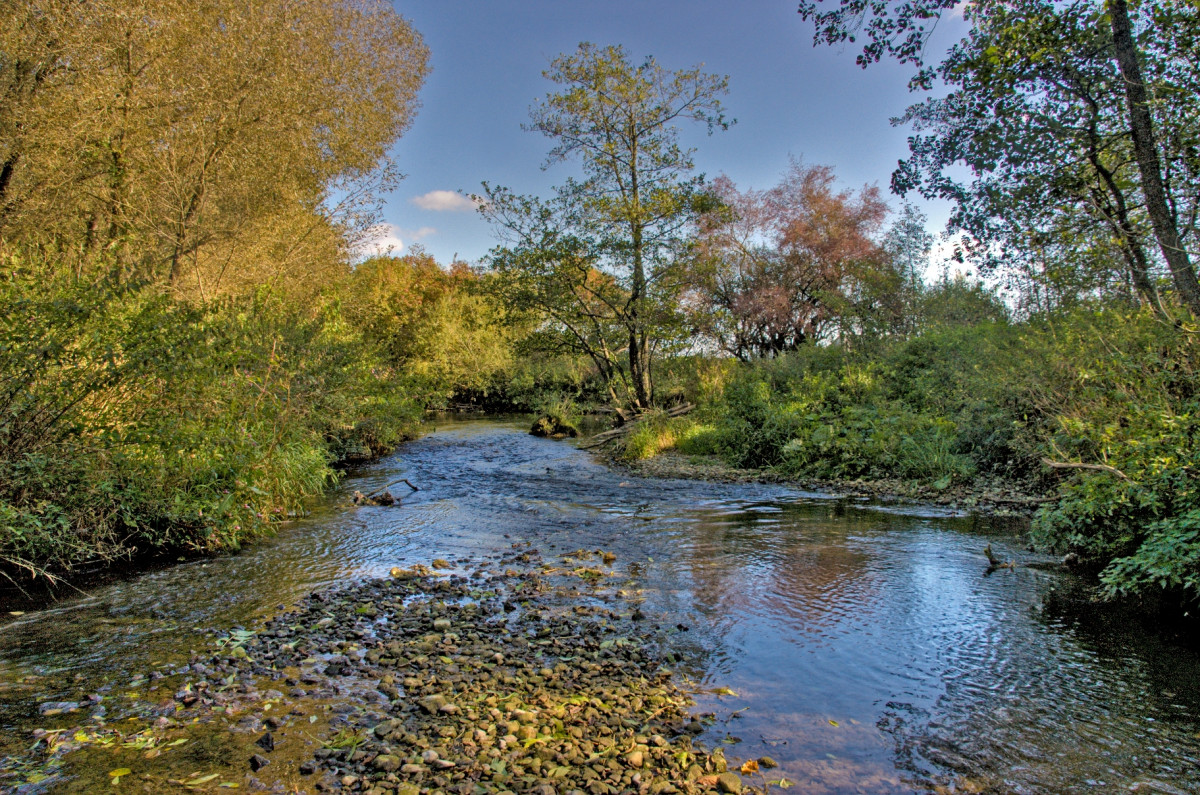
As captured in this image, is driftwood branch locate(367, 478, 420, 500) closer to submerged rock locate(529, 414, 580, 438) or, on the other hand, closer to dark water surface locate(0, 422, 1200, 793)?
dark water surface locate(0, 422, 1200, 793)

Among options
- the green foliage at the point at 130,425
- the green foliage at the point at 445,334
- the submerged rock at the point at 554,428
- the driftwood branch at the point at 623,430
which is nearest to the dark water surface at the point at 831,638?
the green foliage at the point at 130,425

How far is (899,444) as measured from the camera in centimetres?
1195

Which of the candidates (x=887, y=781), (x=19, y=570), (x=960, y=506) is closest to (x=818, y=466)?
(x=960, y=506)

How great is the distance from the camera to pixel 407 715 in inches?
143

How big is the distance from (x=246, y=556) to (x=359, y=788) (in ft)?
16.7

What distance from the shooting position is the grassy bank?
5.11 metres

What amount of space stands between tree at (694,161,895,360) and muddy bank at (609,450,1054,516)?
40.4ft

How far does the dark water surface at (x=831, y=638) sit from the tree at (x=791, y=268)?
1847cm

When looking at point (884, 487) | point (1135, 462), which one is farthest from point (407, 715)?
point (884, 487)

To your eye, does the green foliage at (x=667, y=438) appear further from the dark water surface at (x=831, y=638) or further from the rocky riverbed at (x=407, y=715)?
the rocky riverbed at (x=407, y=715)

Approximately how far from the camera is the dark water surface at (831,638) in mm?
3463

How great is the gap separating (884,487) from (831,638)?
6775 mm

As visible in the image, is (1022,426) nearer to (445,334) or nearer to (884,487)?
(884,487)

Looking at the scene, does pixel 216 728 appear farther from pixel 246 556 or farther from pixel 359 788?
pixel 246 556
